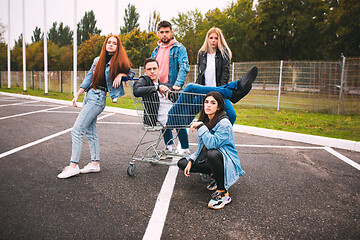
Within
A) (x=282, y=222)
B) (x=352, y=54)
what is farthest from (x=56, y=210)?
(x=352, y=54)

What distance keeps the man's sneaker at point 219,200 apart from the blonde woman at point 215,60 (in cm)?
203

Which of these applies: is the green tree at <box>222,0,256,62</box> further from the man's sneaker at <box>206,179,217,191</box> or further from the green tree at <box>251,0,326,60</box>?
the man's sneaker at <box>206,179,217,191</box>

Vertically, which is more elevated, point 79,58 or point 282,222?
point 79,58

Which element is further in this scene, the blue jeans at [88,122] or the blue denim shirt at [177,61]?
the blue denim shirt at [177,61]

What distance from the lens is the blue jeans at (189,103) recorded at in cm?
335

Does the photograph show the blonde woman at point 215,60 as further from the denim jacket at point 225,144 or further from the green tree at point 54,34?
the green tree at point 54,34

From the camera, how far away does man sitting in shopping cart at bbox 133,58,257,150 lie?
132 inches

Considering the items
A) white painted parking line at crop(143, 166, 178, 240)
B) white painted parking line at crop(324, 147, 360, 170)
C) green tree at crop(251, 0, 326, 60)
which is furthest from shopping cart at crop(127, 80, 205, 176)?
green tree at crop(251, 0, 326, 60)

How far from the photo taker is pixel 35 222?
8.29ft

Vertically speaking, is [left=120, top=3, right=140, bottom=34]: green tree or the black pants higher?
[left=120, top=3, right=140, bottom=34]: green tree

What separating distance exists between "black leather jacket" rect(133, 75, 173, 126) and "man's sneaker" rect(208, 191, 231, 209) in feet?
4.37

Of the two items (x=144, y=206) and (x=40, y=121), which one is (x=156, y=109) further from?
(x=40, y=121)

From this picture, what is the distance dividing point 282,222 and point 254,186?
93 centimetres

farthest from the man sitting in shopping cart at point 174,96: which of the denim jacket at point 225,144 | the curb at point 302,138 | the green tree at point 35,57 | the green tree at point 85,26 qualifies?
the green tree at point 85,26
